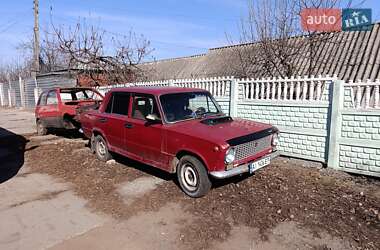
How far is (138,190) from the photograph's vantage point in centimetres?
552

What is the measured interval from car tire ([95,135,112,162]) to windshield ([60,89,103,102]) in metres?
3.47

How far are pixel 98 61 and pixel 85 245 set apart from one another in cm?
1419

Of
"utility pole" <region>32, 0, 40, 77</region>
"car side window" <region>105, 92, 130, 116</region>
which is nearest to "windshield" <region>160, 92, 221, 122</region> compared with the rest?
"car side window" <region>105, 92, 130, 116</region>

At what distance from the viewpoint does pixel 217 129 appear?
5.04 m

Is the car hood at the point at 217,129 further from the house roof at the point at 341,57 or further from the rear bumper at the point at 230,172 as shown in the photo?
the house roof at the point at 341,57

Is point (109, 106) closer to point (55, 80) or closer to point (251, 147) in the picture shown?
point (251, 147)

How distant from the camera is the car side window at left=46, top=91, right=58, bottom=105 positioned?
10.2 meters

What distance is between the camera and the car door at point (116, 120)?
632 centimetres

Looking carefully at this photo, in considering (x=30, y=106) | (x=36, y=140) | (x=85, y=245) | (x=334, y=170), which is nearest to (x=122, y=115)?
(x=85, y=245)

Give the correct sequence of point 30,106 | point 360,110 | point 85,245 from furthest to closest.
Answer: point 30,106 → point 360,110 → point 85,245

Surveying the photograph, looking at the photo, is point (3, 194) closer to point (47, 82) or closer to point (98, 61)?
point (98, 61)

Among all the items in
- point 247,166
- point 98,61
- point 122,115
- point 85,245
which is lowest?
point 85,245

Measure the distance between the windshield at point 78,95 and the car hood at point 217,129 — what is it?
20.6 feet

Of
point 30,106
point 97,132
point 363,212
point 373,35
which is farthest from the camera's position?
point 30,106
